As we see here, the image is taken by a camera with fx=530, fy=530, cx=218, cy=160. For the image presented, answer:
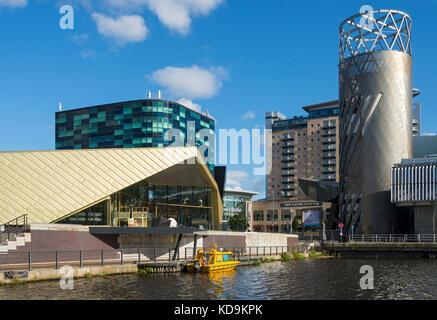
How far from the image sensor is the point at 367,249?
65.1 m

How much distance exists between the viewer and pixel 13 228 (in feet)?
115

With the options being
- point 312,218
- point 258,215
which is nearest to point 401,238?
point 312,218

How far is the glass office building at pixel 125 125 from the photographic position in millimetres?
137500

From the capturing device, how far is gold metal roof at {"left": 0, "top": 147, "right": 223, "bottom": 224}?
38.5 m

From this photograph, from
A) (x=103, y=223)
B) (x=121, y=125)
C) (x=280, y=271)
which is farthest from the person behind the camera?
(x=121, y=125)

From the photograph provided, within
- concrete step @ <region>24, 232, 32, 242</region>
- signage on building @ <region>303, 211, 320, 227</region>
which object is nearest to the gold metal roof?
concrete step @ <region>24, 232, 32, 242</region>

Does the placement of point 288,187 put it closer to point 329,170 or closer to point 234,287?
point 329,170

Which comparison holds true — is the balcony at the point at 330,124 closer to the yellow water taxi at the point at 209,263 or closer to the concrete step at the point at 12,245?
the yellow water taxi at the point at 209,263

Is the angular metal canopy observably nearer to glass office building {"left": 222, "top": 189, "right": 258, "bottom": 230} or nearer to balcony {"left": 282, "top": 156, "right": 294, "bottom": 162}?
glass office building {"left": 222, "top": 189, "right": 258, "bottom": 230}

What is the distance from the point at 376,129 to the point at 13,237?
200 ft

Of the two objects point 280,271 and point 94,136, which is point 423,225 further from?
point 94,136

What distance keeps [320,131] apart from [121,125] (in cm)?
7156

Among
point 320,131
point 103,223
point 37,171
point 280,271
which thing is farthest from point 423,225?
point 320,131

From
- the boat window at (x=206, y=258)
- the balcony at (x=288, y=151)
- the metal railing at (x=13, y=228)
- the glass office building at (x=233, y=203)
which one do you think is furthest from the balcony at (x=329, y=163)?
the metal railing at (x=13, y=228)
